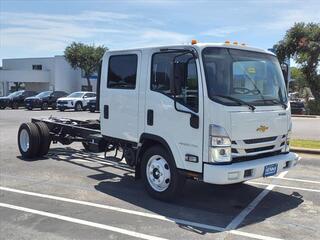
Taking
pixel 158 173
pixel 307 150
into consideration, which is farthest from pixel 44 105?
pixel 158 173

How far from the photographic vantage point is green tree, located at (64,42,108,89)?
58000mm

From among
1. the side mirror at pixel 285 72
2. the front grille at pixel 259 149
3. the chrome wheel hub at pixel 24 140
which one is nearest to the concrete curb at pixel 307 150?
the side mirror at pixel 285 72

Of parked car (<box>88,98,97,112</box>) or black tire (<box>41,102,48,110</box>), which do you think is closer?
parked car (<box>88,98,97,112</box>)

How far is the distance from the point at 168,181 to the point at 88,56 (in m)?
52.8

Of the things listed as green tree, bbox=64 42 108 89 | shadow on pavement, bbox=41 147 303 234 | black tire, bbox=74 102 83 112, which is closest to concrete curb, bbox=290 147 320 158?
shadow on pavement, bbox=41 147 303 234

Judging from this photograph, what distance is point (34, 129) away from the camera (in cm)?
1082

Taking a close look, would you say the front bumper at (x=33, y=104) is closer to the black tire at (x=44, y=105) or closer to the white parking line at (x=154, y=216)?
the black tire at (x=44, y=105)

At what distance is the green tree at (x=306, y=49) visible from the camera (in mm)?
35281

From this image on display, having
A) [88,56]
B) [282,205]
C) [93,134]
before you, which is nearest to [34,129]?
[93,134]

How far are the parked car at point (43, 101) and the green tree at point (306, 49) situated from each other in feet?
63.1

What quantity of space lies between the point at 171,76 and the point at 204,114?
861 mm

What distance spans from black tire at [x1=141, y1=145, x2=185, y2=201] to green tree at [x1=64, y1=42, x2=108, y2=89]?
51303 millimetres

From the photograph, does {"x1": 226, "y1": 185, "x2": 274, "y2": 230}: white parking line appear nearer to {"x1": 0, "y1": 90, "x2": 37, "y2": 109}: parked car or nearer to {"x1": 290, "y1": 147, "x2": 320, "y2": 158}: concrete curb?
{"x1": 290, "y1": 147, "x2": 320, "y2": 158}: concrete curb

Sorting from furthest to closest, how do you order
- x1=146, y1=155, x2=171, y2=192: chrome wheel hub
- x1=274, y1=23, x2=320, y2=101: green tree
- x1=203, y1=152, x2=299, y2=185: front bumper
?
x1=274, y1=23, x2=320, y2=101: green tree
x1=146, y1=155, x2=171, y2=192: chrome wheel hub
x1=203, y1=152, x2=299, y2=185: front bumper
